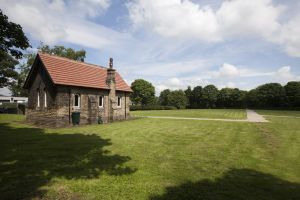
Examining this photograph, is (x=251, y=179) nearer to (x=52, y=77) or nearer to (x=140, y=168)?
(x=140, y=168)

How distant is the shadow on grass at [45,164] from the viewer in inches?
241

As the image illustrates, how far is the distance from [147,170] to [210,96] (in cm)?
9888

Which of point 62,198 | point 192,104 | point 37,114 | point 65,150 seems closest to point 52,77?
point 37,114

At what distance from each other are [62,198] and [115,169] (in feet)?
8.15

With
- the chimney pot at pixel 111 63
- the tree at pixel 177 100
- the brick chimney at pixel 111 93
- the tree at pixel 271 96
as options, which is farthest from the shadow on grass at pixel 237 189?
the tree at pixel 177 100

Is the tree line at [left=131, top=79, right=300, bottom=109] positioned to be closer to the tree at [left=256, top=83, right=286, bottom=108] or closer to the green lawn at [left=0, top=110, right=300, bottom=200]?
the tree at [left=256, top=83, right=286, bottom=108]

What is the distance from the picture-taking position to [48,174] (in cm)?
700

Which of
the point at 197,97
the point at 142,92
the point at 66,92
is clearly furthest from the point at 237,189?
the point at 197,97

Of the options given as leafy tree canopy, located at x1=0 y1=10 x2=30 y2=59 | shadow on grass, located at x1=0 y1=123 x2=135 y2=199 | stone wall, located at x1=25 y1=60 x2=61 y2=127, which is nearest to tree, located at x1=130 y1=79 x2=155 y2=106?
stone wall, located at x1=25 y1=60 x2=61 y2=127

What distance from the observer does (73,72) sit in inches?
886

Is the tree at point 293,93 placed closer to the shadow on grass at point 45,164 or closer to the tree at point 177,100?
the tree at point 177,100

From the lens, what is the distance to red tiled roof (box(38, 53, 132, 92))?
66.6 ft

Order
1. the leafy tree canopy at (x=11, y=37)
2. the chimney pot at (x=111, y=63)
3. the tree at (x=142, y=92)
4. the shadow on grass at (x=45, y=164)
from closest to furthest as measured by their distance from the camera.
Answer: the shadow on grass at (x=45, y=164)
the leafy tree canopy at (x=11, y=37)
the chimney pot at (x=111, y=63)
the tree at (x=142, y=92)

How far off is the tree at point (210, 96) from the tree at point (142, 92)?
30162mm
